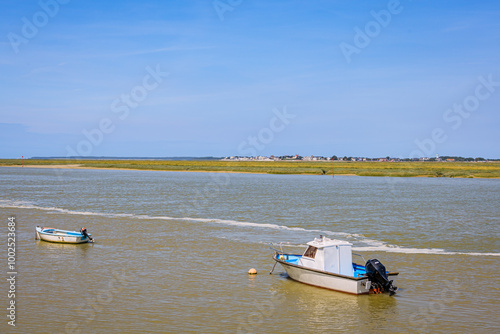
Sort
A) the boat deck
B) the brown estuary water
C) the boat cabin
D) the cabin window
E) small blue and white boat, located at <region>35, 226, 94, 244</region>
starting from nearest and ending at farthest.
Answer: the brown estuary water → the boat cabin → the cabin window → the boat deck → small blue and white boat, located at <region>35, 226, 94, 244</region>

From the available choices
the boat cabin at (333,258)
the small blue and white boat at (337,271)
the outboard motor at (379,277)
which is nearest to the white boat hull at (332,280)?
the small blue and white boat at (337,271)

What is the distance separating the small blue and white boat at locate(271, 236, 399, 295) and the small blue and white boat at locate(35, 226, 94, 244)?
36.1 ft

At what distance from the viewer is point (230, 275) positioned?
1906cm

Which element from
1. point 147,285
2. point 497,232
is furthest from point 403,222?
point 147,285

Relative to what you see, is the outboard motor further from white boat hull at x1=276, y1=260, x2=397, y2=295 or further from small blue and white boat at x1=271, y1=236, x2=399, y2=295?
white boat hull at x1=276, y1=260, x2=397, y2=295

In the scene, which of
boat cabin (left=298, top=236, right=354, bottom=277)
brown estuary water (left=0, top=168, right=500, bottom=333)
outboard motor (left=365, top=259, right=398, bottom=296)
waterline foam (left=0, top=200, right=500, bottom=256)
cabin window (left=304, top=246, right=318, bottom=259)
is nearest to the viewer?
brown estuary water (left=0, top=168, right=500, bottom=333)

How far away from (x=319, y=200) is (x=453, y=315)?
113 feet

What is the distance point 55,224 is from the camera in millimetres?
31141

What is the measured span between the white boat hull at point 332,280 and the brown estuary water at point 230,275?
288 mm

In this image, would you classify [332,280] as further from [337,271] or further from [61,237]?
[61,237]

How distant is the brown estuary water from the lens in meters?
14.3

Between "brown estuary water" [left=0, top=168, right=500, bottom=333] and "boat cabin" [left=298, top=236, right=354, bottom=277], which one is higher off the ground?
"boat cabin" [left=298, top=236, right=354, bottom=277]

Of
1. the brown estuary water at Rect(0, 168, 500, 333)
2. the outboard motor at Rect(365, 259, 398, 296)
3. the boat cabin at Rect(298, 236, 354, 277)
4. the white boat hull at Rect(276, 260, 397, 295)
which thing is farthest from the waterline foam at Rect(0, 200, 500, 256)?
the outboard motor at Rect(365, 259, 398, 296)

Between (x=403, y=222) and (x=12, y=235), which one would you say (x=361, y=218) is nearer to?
(x=403, y=222)
